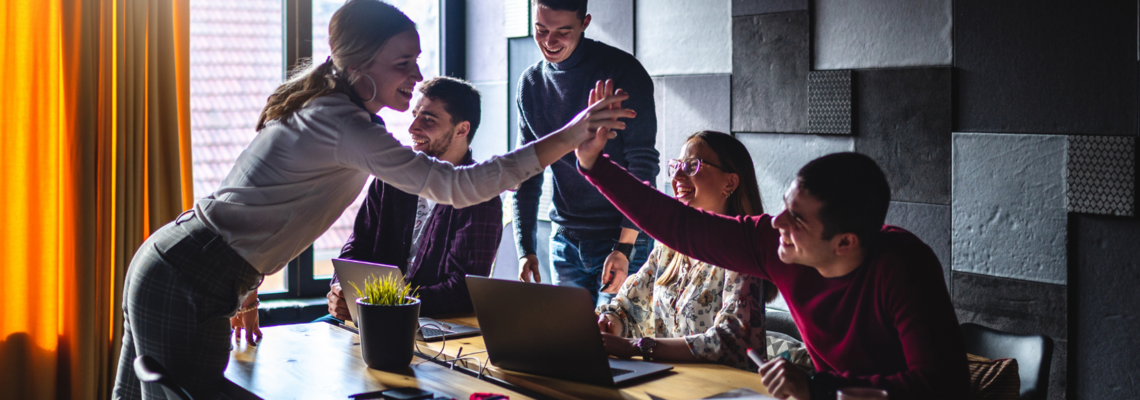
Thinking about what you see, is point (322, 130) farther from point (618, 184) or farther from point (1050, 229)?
point (1050, 229)

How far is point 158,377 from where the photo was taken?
1.32 m

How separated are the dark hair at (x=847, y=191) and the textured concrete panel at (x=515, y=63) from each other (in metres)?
2.47

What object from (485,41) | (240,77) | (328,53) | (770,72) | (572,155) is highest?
(485,41)

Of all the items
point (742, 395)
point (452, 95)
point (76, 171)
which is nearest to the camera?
point (742, 395)

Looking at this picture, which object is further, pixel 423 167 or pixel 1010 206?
pixel 1010 206

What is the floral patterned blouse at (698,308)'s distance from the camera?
5.83 feet

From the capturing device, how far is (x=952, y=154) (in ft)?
7.76

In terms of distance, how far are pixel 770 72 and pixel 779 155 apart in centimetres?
28

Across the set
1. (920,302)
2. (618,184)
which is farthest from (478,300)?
(920,302)

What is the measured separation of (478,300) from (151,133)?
218cm

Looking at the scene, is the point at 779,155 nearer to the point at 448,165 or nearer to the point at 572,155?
the point at 572,155

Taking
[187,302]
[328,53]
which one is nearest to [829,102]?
[187,302]

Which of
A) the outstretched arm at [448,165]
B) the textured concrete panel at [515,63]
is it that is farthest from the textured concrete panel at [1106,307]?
the textured concrete panel at [515,63]

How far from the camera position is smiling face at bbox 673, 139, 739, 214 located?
81.8 inches
